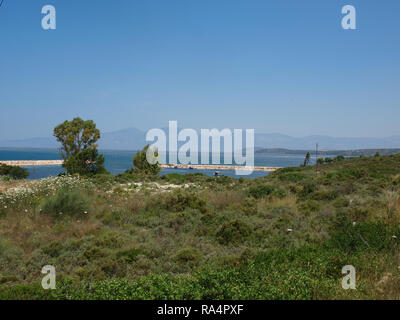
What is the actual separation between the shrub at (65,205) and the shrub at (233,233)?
4.34 meters

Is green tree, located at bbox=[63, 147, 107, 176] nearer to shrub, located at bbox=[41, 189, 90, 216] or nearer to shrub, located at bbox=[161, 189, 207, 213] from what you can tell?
shrub, located at bbox=[41, 189, 90, 216]

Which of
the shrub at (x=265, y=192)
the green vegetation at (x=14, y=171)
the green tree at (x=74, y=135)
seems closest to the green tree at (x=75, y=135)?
the green tree at (x=74, y=135)

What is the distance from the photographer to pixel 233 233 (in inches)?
308

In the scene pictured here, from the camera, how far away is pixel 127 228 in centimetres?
883

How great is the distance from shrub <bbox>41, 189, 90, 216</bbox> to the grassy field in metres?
0.03

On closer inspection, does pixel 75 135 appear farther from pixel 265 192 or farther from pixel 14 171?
pixel 265 192

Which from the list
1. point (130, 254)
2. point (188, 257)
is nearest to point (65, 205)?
point (130, 254)

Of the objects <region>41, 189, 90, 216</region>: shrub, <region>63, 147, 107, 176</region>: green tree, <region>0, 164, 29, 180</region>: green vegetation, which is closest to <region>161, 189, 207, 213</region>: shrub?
<region>41, 189, 90, 216</region>: shrub

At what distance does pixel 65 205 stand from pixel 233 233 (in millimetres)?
5398

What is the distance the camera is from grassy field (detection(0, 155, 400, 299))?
431cm

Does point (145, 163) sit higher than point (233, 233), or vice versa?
point (145, 163)
